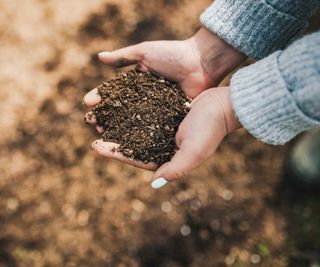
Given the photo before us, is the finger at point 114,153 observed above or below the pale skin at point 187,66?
below

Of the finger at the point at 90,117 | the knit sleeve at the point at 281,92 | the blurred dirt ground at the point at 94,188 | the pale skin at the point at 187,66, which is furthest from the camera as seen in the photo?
the blurred dirt ground at the point at 94,188

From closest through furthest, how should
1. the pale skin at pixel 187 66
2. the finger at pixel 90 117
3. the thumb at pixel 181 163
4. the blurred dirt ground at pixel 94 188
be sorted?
1. the thumb at pixel 181 163
2. the pale skin at pixel 187 66
3. the finger at pixel 90 117
4. the blurred dirt ground at pixel 94 188

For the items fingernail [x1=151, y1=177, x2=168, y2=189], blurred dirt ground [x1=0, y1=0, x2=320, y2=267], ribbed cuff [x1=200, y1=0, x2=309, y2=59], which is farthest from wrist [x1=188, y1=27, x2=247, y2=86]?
blurred dirt ground [x1=0, y1=0, x2=320, y2=267]

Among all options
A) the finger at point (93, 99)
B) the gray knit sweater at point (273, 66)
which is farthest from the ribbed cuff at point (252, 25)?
the finger at point (93, 99)

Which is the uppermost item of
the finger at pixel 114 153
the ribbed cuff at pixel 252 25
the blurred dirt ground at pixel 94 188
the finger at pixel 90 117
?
the ribbed cuff at pixel 252 25

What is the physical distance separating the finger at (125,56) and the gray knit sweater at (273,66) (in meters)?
0.44

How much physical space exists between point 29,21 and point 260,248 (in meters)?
2.69

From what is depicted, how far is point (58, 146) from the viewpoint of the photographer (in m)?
3.06

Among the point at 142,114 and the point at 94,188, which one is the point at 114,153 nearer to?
the point at 142,114

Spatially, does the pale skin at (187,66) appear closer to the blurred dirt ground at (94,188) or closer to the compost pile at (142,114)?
the compost pile at (142,114)

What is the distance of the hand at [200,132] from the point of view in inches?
74.4

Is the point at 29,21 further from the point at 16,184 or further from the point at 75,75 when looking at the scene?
the point at 16,184

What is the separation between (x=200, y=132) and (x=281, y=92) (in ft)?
1.47

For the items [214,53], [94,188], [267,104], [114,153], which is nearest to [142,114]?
[114,153]
